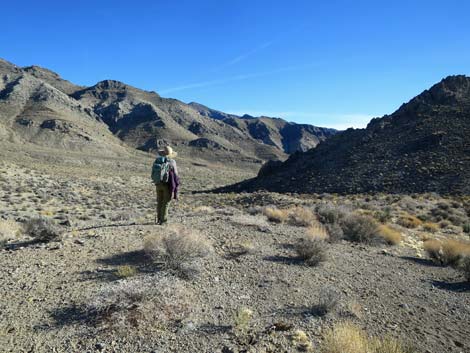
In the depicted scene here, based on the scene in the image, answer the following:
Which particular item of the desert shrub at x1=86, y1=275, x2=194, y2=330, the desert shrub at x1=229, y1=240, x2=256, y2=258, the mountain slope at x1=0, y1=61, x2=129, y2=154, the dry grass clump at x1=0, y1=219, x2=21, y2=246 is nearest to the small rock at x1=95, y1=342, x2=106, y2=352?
the desert shrub at x1=86, y1=275, x2=194, y2=330

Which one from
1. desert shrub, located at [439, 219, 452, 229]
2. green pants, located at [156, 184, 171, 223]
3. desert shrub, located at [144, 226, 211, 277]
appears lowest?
desert shrub, located at [439, 219, 452, 229]

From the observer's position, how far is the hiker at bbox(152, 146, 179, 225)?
30.2 feet

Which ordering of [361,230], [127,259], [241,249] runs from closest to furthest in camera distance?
[127,259] → [241,249] → [361,230]

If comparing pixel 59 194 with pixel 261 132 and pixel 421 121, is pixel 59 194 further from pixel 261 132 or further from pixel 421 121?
pixel 261 132

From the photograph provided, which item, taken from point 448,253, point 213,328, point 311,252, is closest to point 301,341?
point 213,328

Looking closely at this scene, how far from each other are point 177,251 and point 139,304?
68.9 inches

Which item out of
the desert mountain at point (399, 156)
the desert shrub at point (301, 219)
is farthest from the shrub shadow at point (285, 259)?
the desert mountain at point (399, 156)

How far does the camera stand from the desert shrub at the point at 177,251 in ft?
20.4

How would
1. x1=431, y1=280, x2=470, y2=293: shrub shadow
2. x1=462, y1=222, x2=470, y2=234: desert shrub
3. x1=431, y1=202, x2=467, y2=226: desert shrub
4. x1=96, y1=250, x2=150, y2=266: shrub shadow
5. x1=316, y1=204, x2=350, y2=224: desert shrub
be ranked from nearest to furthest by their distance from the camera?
x1=96, y1=250, x2=150, y2=266: shrub shadow < x1=431, y1=280, x2=470, y2=293: shrub shadow < x1=316, y1=204, x2=350, y2=224: desert shrub < x1=462, y1=222, x2=470, y2=234: desert shrub < x1=431, y1=202, x2=467, y2=226: desert shrub

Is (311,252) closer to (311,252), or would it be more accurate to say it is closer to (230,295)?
(311,252)

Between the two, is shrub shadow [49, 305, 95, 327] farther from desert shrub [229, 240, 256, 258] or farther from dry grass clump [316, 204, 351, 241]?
dry grass clump [316, 204, 351, 241]

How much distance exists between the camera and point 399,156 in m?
40.6

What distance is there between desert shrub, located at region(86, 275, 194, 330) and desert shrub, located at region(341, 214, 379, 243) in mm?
6681

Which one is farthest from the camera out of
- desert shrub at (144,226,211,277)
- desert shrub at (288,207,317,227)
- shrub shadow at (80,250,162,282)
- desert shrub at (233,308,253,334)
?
desert shrub at (288,207,317,227)
